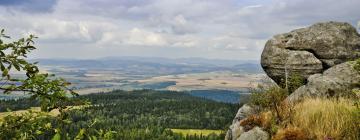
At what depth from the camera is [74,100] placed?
701cm

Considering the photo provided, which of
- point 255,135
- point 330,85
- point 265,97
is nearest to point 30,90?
point 255,135

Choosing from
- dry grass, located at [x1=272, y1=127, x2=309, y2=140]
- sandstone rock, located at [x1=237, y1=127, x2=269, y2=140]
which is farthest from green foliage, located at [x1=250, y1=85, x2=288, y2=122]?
dry grass, located at [x1=272, y1=127, x2=309, y2=140]

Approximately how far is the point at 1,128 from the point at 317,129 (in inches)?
523

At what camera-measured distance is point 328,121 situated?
16.9 meters

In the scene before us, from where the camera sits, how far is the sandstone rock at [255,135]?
19.5 metres

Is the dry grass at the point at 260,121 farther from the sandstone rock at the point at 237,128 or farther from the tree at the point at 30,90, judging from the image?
the tree at the point at 30,90

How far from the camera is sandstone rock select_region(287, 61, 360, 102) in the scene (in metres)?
29.1

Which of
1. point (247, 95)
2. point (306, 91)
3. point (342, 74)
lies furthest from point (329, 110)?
point (247, 95)

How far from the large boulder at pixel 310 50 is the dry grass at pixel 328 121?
19.2 meters

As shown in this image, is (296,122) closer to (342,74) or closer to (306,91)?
(306,91)

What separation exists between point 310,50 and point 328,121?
24179 millimetres

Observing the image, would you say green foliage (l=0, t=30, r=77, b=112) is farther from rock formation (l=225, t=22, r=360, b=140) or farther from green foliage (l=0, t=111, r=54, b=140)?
rock formation (l=225, t=22, r=360, b=140)

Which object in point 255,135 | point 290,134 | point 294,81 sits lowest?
point 255,135

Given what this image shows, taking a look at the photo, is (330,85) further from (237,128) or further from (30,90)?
(30,90)
